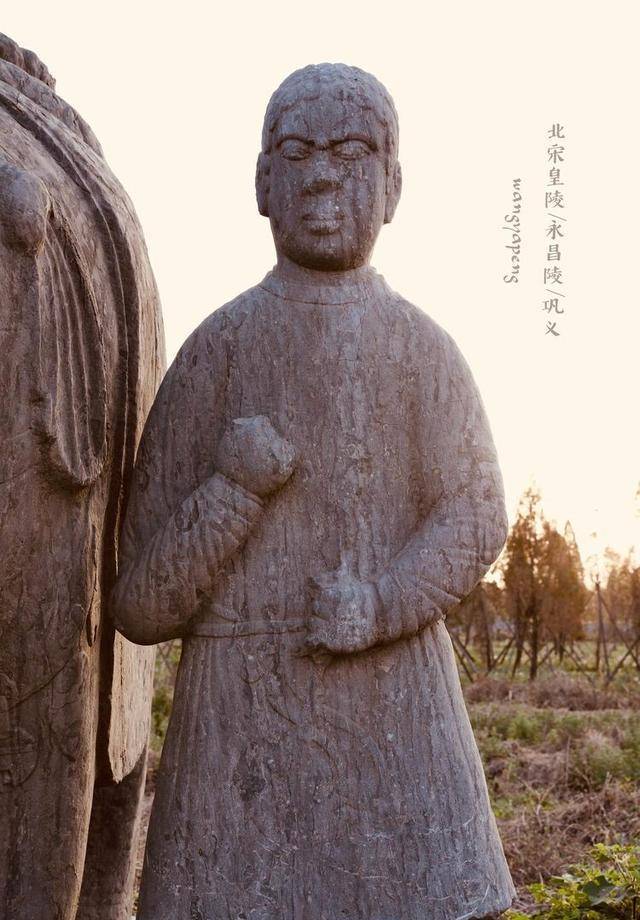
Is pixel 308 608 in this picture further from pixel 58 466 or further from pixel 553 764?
pixel 553 764

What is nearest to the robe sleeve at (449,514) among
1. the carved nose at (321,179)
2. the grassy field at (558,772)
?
the carved nose at (321,179)

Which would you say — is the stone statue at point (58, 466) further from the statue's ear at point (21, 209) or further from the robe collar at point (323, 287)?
the robe collar at point (323, 287)

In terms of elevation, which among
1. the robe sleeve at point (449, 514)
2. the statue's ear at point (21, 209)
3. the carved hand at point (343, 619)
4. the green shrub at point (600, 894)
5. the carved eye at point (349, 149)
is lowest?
the green shrub at point (600, 894)

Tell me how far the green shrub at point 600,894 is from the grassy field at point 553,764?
70 cm

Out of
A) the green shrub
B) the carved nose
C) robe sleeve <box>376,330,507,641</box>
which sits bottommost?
the green shrub

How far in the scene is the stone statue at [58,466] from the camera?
240 cm

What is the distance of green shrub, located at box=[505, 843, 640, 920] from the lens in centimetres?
413

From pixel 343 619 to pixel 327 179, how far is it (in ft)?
3.09

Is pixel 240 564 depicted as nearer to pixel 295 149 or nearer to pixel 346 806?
pixel 346 806

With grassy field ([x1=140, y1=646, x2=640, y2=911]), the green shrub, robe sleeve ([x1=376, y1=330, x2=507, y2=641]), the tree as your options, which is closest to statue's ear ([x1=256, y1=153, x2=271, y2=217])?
robe sleeve ([x1=376, y1=330, x2=507, y2=641])

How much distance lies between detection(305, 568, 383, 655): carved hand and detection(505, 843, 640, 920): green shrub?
2.01 meters

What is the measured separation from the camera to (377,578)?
2.48 m

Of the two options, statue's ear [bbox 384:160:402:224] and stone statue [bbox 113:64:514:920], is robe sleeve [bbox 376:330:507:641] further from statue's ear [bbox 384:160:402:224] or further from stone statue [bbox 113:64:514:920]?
statue's ear [bbox 384:160:402:224]

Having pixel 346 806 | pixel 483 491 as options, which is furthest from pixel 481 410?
pixel 346 806
